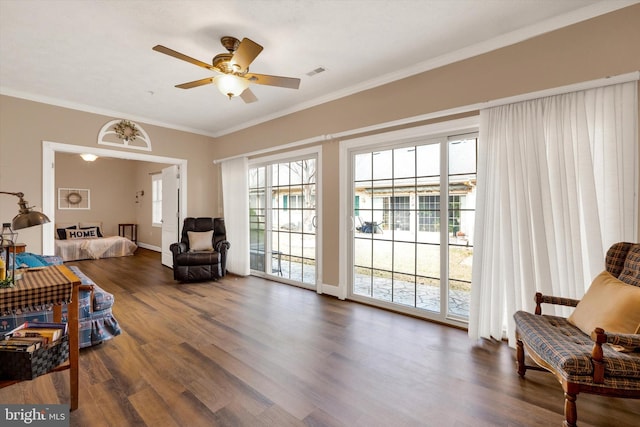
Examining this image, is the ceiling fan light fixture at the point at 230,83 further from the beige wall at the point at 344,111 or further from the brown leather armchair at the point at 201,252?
the brown leather armchair at the point at 201,252

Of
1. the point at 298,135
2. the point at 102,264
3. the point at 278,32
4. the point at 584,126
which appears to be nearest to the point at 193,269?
the point at 298,135

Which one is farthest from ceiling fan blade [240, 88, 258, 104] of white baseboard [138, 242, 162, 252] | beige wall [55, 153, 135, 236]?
beige wall [55, 153, 135, 236]

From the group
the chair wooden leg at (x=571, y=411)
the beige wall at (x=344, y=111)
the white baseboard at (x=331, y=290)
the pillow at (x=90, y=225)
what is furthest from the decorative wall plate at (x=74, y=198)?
the chair wooden leg at (x=571, y=411)

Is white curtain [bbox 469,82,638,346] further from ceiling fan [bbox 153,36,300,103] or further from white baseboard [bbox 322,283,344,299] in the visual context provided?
ceiling fan [bbox 153,36,300,103]

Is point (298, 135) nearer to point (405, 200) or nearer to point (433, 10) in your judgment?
point (405, 200)

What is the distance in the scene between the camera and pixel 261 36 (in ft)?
8.57

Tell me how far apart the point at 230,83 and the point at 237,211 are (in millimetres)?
3086

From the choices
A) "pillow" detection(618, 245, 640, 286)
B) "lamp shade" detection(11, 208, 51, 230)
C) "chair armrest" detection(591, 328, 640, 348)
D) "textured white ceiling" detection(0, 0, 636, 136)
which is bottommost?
"chair armrest" detection(591, 328, 640, 348)

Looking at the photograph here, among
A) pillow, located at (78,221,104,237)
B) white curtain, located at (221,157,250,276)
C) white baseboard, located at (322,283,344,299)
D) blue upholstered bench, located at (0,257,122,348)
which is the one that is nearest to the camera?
blue upholstered bench, located at (0,257,122,348)

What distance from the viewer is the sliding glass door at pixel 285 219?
4410 millimetres

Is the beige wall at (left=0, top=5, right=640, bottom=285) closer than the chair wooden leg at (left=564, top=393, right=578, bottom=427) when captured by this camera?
No

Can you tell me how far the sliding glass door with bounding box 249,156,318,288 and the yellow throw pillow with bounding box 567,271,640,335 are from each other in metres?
2.97

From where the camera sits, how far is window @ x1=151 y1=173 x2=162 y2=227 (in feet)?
25.9

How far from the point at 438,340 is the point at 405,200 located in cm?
149
